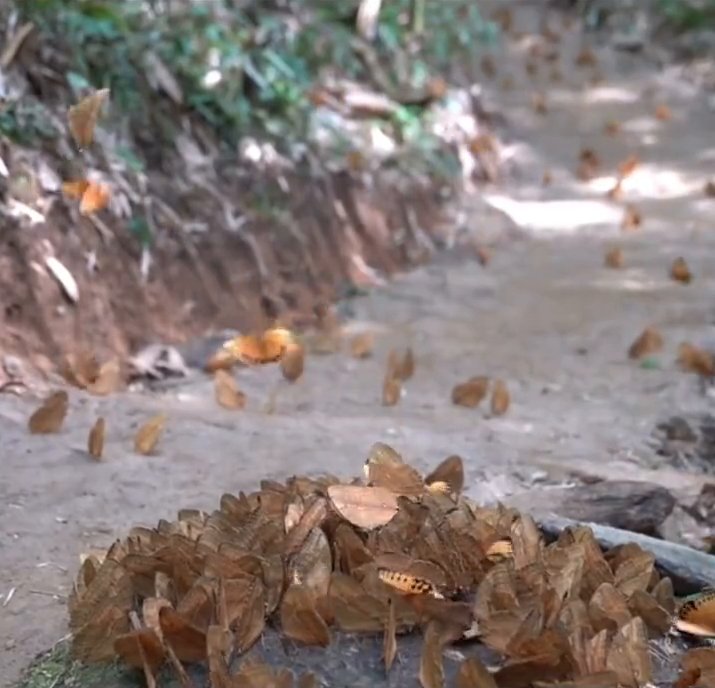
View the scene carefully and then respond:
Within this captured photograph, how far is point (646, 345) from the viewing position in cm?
471

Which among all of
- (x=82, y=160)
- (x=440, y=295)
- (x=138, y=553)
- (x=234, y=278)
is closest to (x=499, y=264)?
(x=440, y=295)

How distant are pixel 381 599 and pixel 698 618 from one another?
1.85 feet

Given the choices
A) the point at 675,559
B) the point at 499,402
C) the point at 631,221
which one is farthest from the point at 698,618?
the point at 631,221

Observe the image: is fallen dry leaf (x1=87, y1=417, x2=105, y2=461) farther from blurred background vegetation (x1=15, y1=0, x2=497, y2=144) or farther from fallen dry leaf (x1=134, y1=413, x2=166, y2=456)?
blurred background vegetation (x1=15, y1=0, x2=497, y2=144)

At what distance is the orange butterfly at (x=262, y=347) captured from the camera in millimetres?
3793

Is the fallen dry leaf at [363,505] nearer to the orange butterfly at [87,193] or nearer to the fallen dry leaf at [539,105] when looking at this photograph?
the orange butterfly at [87,193]

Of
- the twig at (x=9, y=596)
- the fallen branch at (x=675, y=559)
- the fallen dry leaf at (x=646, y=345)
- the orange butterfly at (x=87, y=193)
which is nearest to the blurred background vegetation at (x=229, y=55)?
the orange butterfly at (x=87, y=193)

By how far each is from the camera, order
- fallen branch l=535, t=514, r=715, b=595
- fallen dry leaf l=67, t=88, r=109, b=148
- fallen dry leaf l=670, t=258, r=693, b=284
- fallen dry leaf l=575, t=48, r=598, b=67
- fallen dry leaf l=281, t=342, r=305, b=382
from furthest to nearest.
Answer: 1. fallen dry leaf l=575, t=48, r=598, b=67
2. fallen dry leaf l=670, t=258, r=693, b=284
3. fallen dry leaf l=281, t=342, r=305, b=382
4. fallen dry leaf l=67, t=88, r=109, b=148
5. fallen branch l=535, t=514, r=715, b=595

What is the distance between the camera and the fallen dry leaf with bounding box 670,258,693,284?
5.71 metres

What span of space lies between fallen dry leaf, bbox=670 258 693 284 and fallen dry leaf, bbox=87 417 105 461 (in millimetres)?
3653

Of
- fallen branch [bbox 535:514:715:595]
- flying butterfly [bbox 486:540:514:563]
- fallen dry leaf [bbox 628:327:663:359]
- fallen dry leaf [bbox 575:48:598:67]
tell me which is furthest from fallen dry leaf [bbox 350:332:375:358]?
fallen dry leaf [bbox 575:48:598:67]

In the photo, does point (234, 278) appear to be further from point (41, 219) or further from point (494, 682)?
point (494, 682)

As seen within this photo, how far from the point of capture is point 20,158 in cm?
393

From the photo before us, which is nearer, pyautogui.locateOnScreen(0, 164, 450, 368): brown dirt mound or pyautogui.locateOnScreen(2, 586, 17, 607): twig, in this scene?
pyautogui.locateOnScreen(2, 586, 17, 607): twig
